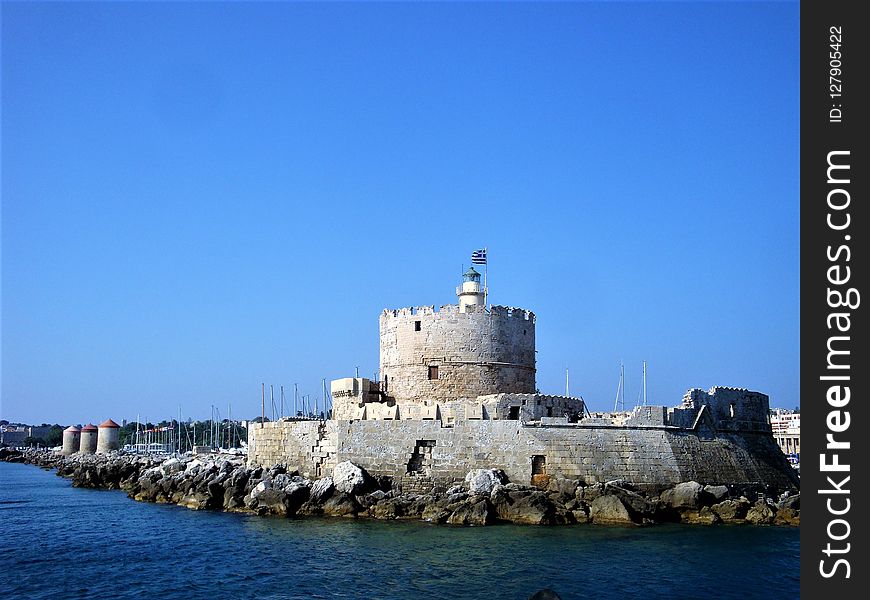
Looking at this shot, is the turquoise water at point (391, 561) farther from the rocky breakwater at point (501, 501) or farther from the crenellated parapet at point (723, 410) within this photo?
the crenellated parapet at point (723, 410)

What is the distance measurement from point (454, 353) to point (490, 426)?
3437mm

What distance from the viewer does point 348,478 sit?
21.4 m

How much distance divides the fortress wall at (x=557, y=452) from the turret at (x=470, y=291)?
5.01 metres

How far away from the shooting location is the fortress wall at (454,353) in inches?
947

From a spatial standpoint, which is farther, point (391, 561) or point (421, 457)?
point (421, 457)

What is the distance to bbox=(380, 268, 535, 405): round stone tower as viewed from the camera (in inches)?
947

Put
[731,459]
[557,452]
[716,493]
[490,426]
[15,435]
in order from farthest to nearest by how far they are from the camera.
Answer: [15,435] → [731,459] → [490,426] → [557,452] → [716,493]

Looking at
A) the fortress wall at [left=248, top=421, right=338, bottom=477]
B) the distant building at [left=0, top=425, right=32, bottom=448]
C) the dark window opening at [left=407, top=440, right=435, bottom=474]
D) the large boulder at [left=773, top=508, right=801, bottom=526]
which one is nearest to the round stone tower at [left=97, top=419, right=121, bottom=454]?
the fortress wall at [left=248, top=421, right=338, bottom=477]

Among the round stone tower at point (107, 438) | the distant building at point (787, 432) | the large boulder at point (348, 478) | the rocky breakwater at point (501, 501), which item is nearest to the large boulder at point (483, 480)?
the rocky breakwater at point (501, 501)

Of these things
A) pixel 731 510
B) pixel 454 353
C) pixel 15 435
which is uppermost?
pixel 454 353

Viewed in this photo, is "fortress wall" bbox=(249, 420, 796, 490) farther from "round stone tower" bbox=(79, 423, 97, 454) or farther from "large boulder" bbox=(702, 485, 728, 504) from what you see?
"round stone tower" bbox=(79, 423, 97, 454)

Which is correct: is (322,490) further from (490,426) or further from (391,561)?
(391,561)

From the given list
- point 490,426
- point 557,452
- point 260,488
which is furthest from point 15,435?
point 557,452
